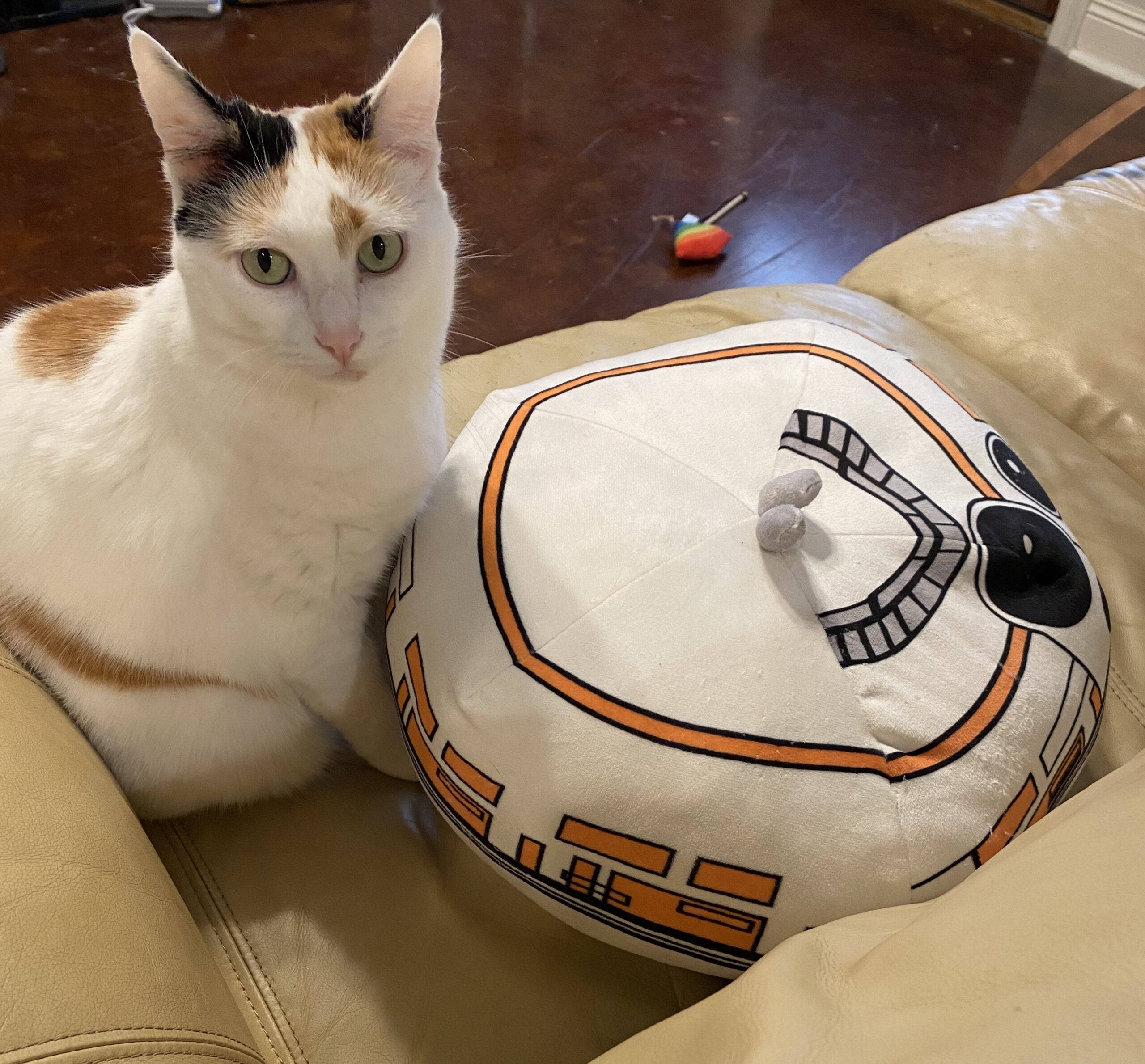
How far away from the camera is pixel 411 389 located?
823mm

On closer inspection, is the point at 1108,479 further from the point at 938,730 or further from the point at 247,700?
the point at 247,700

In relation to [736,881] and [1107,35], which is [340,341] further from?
[1107,35]

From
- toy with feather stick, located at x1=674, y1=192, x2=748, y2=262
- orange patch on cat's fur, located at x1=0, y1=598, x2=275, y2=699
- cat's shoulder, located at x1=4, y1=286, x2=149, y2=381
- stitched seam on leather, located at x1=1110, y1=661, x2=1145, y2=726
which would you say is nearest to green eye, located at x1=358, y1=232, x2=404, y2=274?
cat's shoulder, located at x1=4, y1=286, x2=149, y2=381

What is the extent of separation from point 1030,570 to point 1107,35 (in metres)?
3.15

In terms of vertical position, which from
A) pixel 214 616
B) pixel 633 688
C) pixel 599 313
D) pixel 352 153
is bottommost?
pixel 599 313

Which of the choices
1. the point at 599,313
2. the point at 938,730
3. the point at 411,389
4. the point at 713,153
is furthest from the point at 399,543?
the point at 713,153

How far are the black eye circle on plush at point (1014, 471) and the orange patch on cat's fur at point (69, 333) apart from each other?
0.85 m

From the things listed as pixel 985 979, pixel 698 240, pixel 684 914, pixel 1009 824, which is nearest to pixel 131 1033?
pixel 684 914

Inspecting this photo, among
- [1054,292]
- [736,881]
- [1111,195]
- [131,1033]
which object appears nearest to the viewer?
[131,1033]

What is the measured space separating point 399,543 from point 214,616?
191mm

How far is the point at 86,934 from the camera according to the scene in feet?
1.83

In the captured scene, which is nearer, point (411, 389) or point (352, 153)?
point (352, 153)

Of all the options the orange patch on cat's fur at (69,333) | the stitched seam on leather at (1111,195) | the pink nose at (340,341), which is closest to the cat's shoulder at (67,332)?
the orange patch on cat's fur at (69,333)

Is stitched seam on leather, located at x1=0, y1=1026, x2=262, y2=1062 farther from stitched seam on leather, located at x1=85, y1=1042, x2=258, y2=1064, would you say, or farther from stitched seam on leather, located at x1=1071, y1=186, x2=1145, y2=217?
stitched seam on leather, located at x1=1071, y1=186, x2=1145, y2=217
